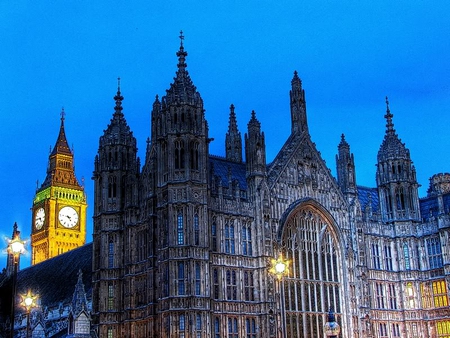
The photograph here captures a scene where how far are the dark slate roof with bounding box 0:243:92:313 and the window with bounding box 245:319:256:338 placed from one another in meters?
22.1

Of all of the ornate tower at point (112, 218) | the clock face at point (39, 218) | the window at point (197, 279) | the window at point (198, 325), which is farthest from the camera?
the clock face at point (39, 218)

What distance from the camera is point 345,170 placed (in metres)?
75.9

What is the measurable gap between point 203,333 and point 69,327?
15384 mm

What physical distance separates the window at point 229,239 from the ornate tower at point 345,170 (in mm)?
16372

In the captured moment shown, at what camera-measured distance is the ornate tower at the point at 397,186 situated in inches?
3127

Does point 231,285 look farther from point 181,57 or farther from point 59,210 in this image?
point 59,210

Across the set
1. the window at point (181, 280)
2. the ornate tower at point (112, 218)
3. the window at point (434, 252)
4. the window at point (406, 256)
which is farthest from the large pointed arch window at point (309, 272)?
the ornate tower at point (112, 218)

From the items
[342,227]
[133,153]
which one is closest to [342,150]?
[342,227]

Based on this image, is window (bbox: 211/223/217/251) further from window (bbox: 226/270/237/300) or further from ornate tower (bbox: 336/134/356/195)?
ornate tower (bbox: 336/134/356/195)

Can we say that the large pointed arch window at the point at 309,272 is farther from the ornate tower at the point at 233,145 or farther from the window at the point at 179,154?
the window at the point at 179,154

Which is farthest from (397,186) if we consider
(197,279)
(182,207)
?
(197,279)

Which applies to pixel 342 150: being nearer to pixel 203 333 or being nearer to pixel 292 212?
pixel 292 212

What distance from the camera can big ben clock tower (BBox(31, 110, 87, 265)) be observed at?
133 m

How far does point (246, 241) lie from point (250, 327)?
7.47 m
